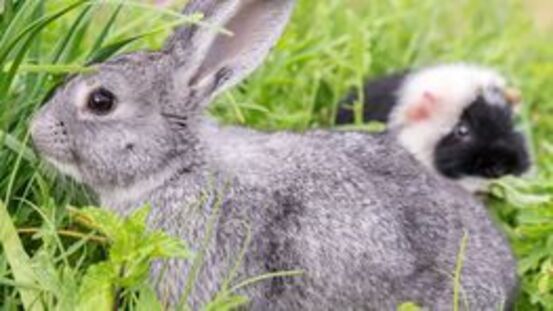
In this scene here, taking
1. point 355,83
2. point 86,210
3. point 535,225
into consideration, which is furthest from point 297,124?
point 86,210

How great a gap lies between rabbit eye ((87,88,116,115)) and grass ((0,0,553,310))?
119 mm

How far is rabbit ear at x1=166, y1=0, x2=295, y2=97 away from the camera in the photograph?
4844 mm

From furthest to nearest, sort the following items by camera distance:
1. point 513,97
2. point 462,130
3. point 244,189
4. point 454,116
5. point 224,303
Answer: point 454,116 < point 462,130 < point 513,97 < point 244,189 < point 224,303

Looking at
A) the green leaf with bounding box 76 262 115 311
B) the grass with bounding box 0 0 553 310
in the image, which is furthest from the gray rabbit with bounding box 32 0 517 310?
the green leaf with bounding box 76 262 115 311

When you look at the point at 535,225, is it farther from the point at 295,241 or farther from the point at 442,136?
the point at 442,136

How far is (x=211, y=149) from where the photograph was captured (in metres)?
4.89

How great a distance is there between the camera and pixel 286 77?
6363 millimetres

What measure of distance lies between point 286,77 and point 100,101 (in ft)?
5.73

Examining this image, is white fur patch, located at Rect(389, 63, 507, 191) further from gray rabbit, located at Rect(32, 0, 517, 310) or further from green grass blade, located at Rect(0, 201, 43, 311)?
green grass blade, located at Rect(0, 201, 43, 311)

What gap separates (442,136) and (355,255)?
2.63 meters

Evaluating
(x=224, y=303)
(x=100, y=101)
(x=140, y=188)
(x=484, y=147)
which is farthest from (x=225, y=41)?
(x=484, y=147)

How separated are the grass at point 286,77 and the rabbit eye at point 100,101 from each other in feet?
0.39

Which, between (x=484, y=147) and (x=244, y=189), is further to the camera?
(x=484, y=147)

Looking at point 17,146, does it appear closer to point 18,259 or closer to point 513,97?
point 18,259
